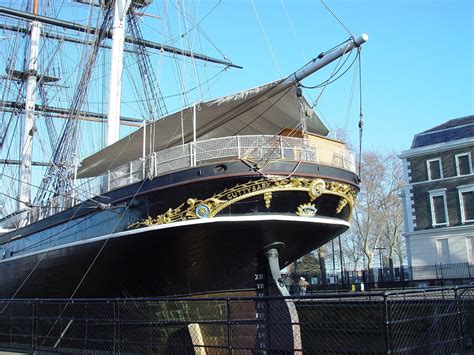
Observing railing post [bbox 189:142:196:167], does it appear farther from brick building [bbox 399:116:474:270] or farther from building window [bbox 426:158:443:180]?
building window [bbox 426:158:443:180]

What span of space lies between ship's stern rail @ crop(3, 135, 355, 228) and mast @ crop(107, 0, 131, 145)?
15.6ft

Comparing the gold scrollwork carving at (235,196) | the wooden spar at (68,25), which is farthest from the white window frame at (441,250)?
the gold scrollwork carving at (235,196)

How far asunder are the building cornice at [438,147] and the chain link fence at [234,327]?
78.6ft

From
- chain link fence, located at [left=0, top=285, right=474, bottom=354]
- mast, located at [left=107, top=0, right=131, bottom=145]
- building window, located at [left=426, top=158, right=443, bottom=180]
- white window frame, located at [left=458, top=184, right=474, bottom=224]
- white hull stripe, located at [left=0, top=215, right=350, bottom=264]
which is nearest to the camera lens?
chain link fence, located at [left=0, top=285, right=474, bottom=354]

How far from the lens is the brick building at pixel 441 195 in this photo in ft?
108

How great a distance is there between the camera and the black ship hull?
33.8ft

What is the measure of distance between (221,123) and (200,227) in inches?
140

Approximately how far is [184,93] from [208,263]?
223 inches

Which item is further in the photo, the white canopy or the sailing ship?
the white canopy

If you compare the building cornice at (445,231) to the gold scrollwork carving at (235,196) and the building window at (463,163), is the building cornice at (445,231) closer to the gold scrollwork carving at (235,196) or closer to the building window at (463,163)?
the building window at (463,163)

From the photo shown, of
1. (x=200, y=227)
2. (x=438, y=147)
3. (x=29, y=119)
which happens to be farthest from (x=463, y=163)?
(x=200, y=227)

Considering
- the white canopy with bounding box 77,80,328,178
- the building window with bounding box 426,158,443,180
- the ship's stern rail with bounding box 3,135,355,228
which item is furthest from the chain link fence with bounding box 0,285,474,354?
the building window with bounding box 426,158,443,180

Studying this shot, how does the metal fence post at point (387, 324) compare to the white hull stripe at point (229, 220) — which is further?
the white hull stripe at point (229, 220)

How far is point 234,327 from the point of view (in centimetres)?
948
